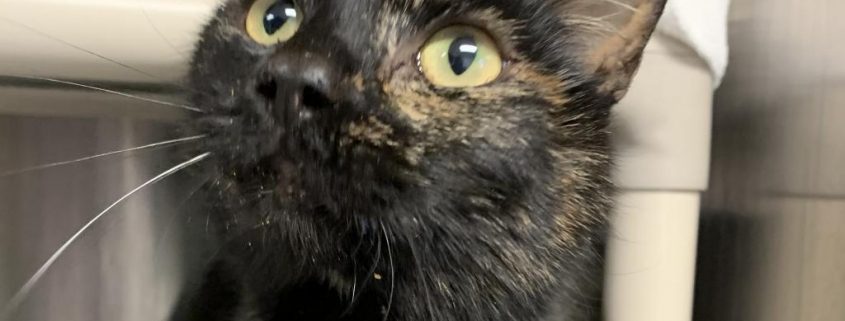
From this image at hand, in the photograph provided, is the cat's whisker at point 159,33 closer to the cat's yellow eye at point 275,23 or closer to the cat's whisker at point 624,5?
the cat's yellow eye at point 275,23

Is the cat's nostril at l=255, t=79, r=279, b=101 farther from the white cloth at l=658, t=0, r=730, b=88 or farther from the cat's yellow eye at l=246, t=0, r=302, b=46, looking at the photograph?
the white cloth at l=658, t=0, r=730, b=88

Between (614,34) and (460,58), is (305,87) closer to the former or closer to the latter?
(460,58)

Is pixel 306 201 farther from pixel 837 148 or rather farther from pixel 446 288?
pixel 837 148

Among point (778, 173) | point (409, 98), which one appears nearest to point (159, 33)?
point (409, 98)

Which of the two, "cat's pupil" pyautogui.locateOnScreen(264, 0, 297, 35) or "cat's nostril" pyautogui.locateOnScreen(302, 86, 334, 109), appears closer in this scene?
"cat's nostril" pyautogui.locateOnScreen(302, 86, 334, 109)

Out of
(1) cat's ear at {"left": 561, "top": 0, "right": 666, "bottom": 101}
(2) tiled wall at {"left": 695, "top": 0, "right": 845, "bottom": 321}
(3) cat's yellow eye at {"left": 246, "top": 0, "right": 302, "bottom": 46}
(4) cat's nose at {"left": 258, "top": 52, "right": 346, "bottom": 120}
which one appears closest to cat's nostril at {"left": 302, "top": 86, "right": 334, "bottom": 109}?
(4) cat's nose at {"left": 258, "top": 52, "right": 346, "bottom": 120}

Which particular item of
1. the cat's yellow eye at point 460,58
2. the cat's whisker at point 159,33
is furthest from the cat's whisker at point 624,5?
the cat's whisker at point 159,33
